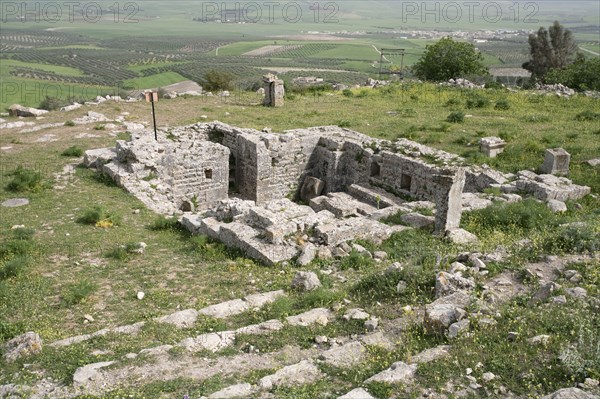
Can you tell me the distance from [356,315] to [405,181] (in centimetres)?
895

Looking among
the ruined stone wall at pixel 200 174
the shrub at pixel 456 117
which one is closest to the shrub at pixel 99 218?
the ruined stone wall at pixel 200 174

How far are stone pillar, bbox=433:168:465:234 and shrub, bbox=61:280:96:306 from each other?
7.18 metres

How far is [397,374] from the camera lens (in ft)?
19.6

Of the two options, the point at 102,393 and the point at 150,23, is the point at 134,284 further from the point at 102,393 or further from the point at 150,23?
the point at 150,23

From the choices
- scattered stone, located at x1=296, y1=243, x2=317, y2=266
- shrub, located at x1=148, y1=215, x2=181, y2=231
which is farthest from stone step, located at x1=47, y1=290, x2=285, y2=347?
shrub, located at x1=148, y1=215, x2=181, y2=231

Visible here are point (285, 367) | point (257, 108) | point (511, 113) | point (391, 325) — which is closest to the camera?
point (285, 367)

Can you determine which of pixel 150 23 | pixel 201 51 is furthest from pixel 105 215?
pixel 150 23

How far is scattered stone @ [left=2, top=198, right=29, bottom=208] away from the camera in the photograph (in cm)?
1434

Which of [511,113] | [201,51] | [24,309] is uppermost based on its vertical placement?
[201,51]

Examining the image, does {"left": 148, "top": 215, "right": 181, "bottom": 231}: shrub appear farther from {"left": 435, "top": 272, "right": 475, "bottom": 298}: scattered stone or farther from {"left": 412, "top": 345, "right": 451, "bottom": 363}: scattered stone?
{"left": 412, "top": 345, "right": 451, "bottom": 363}: scattered stone

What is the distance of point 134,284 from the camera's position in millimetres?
10031

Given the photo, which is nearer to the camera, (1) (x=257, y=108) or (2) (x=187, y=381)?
(2) (x=187, y=381)

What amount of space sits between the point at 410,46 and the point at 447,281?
93556 millimetres

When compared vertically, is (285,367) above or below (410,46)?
below
